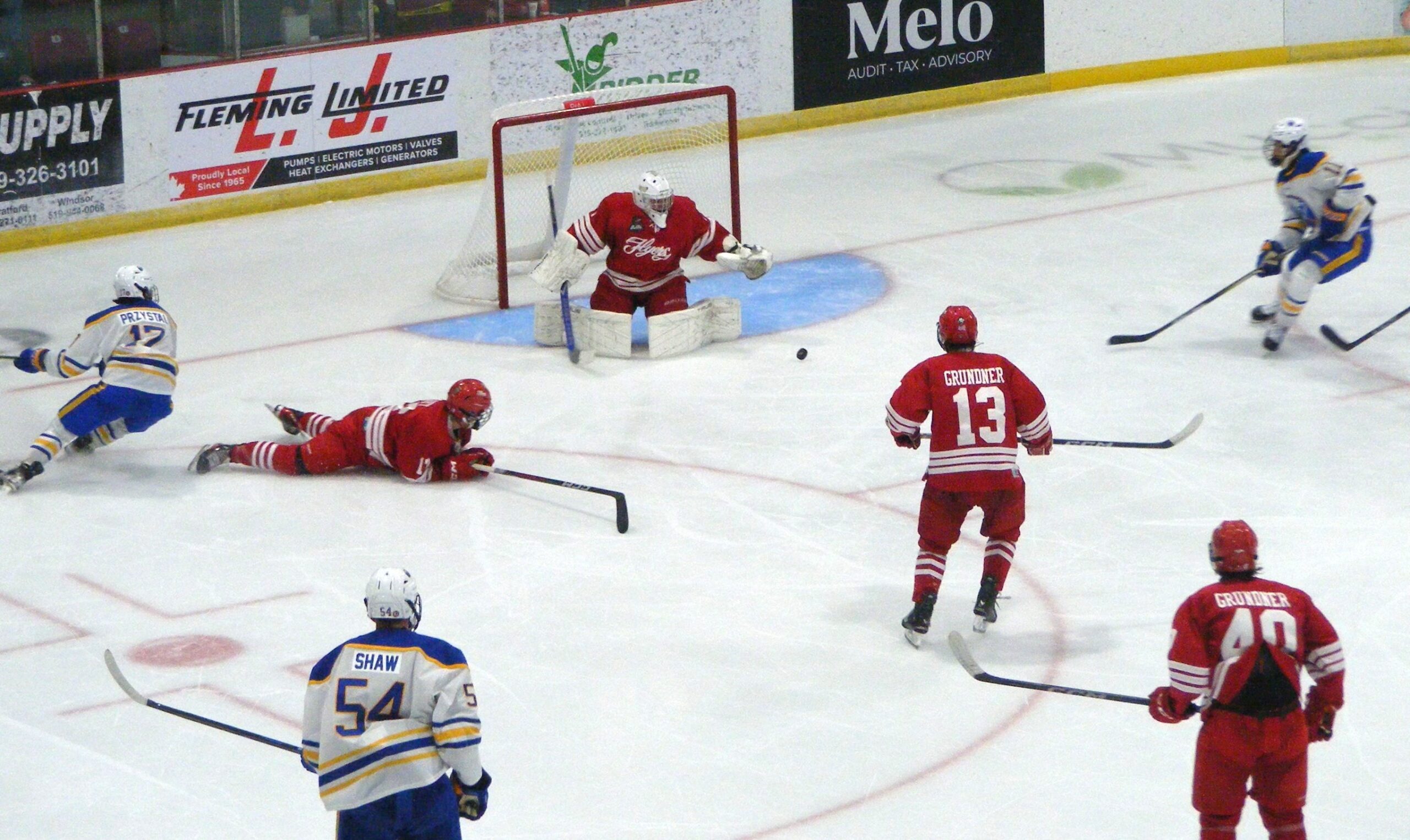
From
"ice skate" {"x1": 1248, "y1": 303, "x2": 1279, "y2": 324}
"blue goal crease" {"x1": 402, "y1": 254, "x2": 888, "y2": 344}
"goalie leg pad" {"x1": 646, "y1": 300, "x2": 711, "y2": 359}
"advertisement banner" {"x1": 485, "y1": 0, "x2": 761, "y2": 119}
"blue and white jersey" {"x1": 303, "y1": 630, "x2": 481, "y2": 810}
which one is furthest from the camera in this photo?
"advertisement banner" {"x1": 485, "y1": 0, "x2": 761, "y2": 119}

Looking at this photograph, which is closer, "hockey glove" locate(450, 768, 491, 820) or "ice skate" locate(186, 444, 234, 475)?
"hockey glove" locate(450, 768, 491, 820)

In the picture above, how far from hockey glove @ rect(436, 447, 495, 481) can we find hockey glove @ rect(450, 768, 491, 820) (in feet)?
11.6

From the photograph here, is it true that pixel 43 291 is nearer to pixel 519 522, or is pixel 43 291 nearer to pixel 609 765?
pixel 519 522

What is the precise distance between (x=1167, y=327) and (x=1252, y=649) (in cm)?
507

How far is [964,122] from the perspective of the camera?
14.2 meters

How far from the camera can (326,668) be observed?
4219 millimetres

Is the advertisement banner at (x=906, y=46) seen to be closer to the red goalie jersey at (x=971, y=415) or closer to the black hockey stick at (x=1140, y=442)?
the black hockey stick at (x=1140, y=442)

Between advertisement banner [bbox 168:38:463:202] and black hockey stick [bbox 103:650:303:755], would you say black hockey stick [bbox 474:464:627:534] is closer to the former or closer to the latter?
black hockey stick [bbox 103:650:303:755]

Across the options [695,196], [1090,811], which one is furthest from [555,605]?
[695,196]

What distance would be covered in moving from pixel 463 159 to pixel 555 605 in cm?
664

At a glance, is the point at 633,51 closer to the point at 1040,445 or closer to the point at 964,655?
the point at 1040,445

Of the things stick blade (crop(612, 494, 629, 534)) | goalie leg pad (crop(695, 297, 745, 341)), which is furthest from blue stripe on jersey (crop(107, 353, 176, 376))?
goalie leg pad (crop(695, 297, 745, 341))

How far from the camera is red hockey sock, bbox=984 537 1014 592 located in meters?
6.23

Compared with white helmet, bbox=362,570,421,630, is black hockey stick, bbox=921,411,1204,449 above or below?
below
